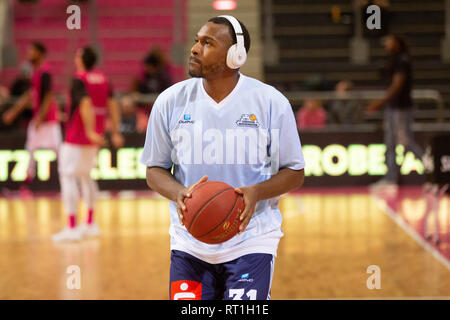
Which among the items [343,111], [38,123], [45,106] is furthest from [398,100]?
[38,123]

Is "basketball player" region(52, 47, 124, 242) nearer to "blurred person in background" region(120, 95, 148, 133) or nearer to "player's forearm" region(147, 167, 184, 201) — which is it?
"blurred person in background" region(120, 95, 148, 133)

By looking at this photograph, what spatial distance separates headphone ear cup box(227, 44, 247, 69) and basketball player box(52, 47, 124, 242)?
4.75 m

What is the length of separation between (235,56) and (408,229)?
5.95m

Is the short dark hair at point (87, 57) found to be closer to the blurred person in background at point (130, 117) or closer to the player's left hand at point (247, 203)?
the blurred person in background at point (130, 117)

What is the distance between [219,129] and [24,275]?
156 inches

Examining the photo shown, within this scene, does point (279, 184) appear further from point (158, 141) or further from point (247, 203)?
point (158, 141)

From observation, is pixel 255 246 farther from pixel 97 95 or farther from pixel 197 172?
pixel 97 95

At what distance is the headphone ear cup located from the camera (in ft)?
10.4

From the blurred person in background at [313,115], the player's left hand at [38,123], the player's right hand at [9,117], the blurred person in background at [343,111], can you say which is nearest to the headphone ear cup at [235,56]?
the player's left hand at [38,123]

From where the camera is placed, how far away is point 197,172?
10.8ft

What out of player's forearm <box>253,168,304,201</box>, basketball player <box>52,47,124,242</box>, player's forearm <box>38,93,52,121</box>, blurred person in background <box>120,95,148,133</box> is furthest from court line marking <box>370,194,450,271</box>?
player's forearm <box>38,93,52,121</box>

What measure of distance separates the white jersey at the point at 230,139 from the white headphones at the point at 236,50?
134mm

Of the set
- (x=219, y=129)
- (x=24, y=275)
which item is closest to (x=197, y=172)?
(x=219, y=129)

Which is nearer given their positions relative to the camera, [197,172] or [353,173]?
[197,172]
